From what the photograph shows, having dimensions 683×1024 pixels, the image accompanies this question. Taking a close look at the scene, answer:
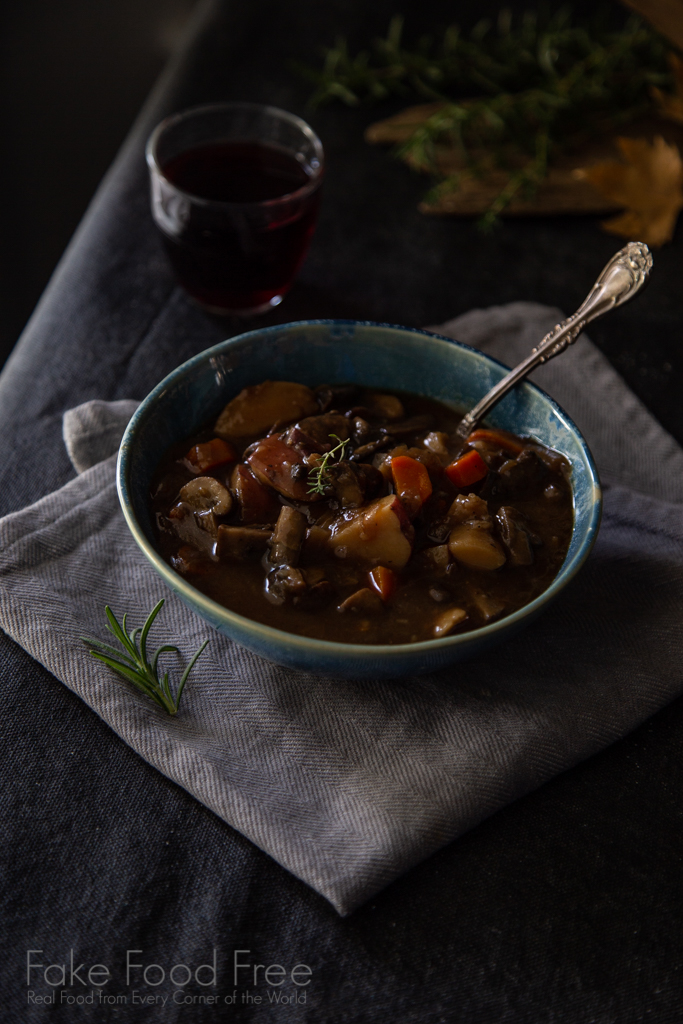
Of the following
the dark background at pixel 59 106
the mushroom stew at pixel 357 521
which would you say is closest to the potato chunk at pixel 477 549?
the mushroom stew at pixel 357 521

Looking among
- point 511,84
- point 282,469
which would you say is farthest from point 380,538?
point 511,84

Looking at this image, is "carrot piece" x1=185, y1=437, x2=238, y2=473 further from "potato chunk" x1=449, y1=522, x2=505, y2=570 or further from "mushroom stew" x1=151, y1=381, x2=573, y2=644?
"potato chunk" x1=449, y1=522, x2=505, y2=570

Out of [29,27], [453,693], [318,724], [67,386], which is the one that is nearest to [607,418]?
[453,693]

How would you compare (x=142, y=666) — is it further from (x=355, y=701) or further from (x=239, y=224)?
(x=239, y=224)

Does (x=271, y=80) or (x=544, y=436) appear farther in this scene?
(x=271, y=80)

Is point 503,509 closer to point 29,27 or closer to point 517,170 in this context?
point 517,170

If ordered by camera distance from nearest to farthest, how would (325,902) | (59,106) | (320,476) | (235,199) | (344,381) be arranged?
(325,902), (320,476), (344,381), (235,199), (59,106)
